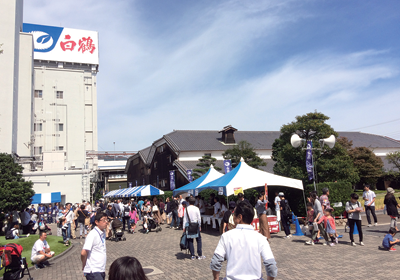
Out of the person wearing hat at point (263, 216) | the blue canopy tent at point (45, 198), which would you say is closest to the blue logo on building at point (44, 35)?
the blue canopy tent at point (45, 198)

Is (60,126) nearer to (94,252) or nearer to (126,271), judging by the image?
(94,252)

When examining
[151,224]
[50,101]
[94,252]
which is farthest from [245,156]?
[50,101]

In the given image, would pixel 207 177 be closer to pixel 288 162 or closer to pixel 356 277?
pixel 288 162

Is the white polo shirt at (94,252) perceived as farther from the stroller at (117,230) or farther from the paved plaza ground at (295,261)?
the stroller at (117,230)

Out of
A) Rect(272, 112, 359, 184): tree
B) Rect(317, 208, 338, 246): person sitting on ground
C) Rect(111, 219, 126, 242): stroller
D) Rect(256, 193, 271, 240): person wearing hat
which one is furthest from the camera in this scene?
Rect(272, 112, 359, 184): tree

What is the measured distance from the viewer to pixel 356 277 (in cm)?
644

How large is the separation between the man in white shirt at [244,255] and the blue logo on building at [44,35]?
205ft

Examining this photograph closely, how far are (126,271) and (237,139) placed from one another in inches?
1517

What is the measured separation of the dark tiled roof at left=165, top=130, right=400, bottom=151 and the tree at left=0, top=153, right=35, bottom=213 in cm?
2028

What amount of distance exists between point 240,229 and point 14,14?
30.6 metres

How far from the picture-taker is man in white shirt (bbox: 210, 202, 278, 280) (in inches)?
119

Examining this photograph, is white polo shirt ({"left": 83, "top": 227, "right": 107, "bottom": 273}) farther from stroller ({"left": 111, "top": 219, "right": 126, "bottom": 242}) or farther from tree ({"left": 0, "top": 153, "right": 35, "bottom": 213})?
tree ({"left": 0, "top": 153, "right": 35, "bottom": 213})

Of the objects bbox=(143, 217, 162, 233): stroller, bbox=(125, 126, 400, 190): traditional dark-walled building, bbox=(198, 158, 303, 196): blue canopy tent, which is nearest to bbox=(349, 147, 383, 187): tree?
bbox=(125, 126, 400, 190): traditional dark-walled building

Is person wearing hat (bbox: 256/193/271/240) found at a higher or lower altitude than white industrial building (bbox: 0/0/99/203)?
lower
